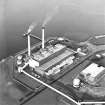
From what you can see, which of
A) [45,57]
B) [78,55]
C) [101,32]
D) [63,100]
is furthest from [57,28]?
[63,100]

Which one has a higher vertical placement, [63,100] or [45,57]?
[45,57]

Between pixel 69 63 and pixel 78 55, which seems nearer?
pixel 69 63

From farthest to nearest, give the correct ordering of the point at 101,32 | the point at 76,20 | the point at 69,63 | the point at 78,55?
the point at 76,20 < the point at 101,32 < the point at 78,55 < the point at 69,63

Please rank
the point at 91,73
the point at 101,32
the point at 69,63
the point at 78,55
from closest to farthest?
the point at 91,73 → the point at 69,63 → the point at 78,55 → the point at 101,32

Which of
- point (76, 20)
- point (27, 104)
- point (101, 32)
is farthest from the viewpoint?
point (76, 20)

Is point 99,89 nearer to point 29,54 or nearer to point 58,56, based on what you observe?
point 58,56

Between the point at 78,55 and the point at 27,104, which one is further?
the point at 78,55

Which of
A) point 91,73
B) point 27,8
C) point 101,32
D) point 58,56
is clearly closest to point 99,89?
point 91,73

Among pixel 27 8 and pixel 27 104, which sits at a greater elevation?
pixel 27 8

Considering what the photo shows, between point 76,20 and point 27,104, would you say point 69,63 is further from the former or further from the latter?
point 76,20
